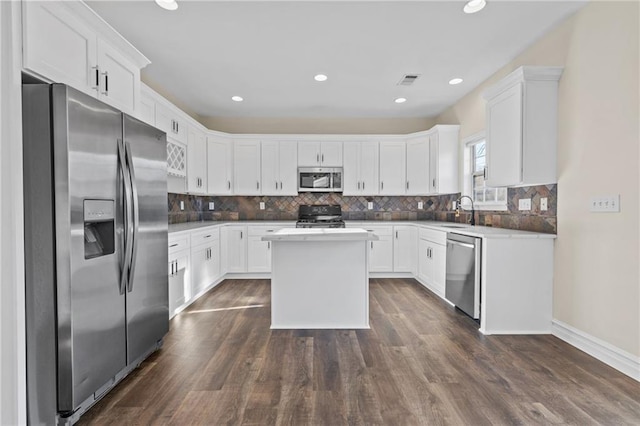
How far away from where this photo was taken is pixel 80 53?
200 cm

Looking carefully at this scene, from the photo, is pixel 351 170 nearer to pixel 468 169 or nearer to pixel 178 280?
pixel 468 169

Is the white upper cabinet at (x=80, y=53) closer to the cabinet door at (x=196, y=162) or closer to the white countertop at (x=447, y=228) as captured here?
the white countertop at (x=447, y=228)

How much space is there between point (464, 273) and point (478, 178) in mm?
1793

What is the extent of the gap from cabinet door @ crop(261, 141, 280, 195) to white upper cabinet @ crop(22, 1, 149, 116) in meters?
2.88

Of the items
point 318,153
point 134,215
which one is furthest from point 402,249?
point 134,215

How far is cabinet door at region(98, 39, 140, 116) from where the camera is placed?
2.20 m

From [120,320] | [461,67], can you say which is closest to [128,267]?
[120,320]

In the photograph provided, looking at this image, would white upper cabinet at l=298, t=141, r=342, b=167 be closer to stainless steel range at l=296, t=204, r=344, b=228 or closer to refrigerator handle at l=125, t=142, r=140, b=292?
stainless steel range at l=296, t=204, r=344, b=228

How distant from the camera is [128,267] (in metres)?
2.09

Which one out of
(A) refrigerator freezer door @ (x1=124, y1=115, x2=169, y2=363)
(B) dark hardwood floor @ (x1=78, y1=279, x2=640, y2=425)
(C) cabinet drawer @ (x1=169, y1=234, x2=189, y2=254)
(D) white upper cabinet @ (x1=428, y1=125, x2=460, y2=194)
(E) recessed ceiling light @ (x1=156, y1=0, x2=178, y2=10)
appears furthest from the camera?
(D) white upper cabinet @ (x1=428, y1=125, x2=460, y2=194)

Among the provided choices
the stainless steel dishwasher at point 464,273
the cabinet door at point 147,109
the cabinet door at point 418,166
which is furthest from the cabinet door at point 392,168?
the cabinet door at point 147,109

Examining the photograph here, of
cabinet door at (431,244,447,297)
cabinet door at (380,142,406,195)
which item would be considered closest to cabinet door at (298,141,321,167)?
cabinet door at (380,142,406,195)

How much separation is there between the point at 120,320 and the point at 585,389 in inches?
111

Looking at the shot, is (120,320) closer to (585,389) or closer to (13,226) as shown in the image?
(13,226)
